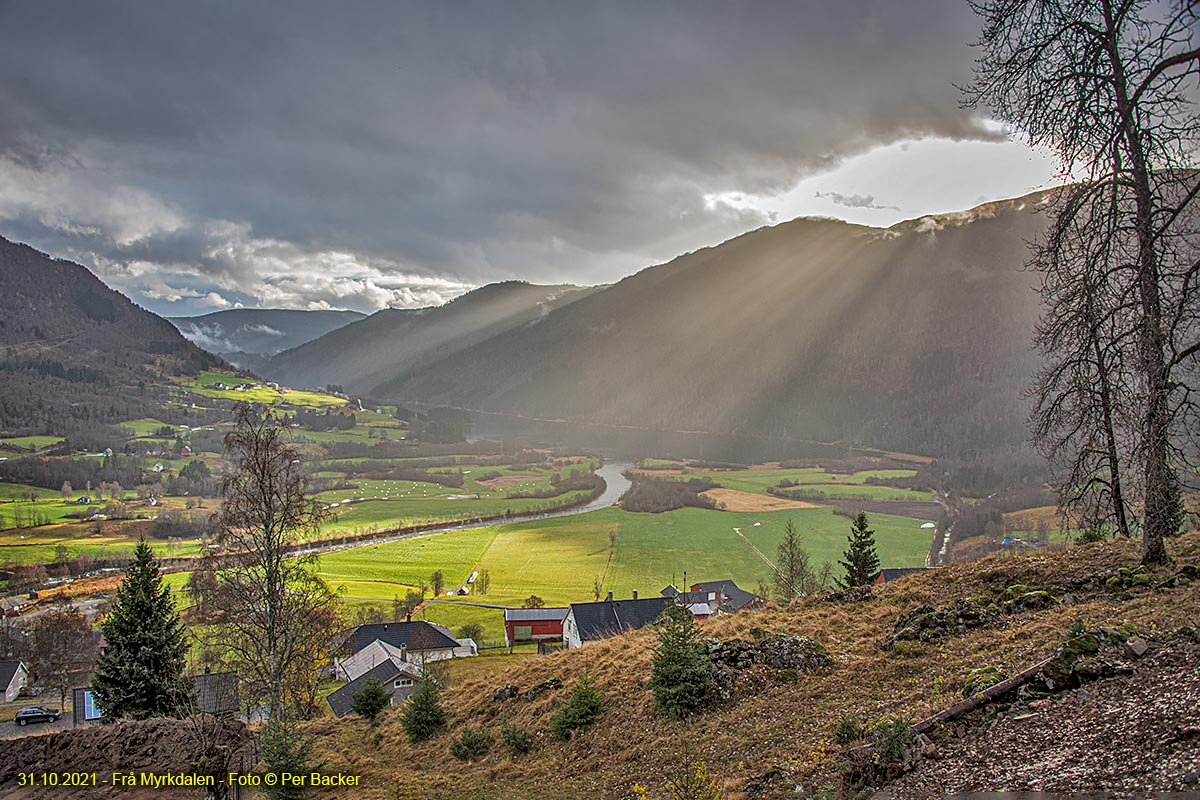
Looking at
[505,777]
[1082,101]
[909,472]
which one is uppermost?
[1082,101]

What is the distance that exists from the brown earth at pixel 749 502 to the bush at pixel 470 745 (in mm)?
85979

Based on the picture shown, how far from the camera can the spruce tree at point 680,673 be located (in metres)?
11.4

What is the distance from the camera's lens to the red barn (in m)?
47.1

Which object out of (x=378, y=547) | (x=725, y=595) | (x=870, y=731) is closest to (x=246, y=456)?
(x=870, y=731)

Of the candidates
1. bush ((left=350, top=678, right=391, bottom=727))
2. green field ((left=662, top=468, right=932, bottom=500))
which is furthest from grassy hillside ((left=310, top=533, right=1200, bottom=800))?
green field ((left=662, top=468, right=932, bottom=500))

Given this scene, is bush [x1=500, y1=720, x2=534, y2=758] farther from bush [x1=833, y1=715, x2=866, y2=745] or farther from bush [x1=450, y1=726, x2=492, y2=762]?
bush [x1=833, y1=715, x2=866, y2=745]

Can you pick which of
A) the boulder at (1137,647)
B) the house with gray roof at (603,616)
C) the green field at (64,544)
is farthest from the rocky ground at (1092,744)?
the green field at (64,544)

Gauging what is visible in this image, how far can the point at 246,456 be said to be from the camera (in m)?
17.6

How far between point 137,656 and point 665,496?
89150 millimetres

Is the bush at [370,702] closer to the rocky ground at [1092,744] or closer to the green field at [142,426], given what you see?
the rocky ground at [1092,744]

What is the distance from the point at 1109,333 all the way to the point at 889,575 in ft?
132

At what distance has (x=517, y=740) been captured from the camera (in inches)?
512

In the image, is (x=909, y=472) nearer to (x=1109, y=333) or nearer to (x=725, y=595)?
(x=725, y=595)

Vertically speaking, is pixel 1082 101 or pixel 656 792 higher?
pixel 1082 101
